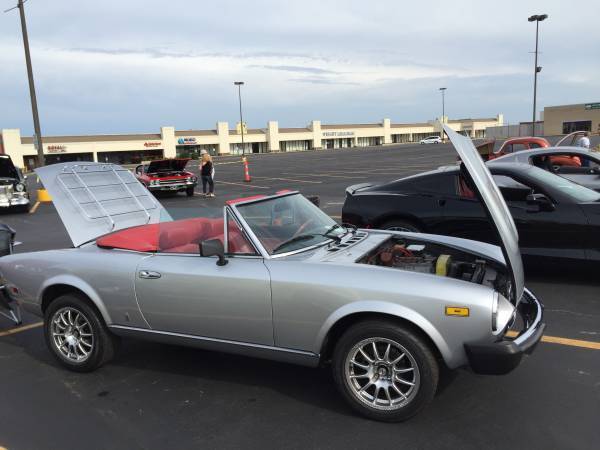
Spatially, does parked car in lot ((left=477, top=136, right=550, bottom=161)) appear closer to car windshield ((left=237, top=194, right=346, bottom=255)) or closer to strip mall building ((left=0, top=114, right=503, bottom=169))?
car windshield ((left=237, top=194, right=346, bottom=255))

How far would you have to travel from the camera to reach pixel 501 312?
3105mm

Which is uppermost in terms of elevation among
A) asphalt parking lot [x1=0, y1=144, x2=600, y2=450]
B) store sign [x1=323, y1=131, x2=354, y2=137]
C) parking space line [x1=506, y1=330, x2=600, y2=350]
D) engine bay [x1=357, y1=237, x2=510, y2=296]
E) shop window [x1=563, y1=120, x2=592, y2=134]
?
store sign [x1=323, y1=131, x2=354, y2=137]

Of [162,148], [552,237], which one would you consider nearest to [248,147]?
[162,148]

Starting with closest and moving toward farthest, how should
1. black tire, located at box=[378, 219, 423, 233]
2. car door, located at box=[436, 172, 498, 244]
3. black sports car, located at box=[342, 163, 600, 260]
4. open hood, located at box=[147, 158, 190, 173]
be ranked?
black sports car, located at box=[342, 163, 600, 260] → car door, located at box=[436, 172, 498, 244] → black tire, located at box=[378, 219, 423, 233] → open hood, located at box=[147, 158, 190, 173]

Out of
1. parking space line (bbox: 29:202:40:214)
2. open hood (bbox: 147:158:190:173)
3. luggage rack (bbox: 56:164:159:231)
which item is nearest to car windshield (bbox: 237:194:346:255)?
luggage rack (bbox: 56:164:159:231)

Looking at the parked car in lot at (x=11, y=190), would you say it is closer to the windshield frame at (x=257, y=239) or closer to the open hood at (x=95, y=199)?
the open hood at (x=95, y=199)

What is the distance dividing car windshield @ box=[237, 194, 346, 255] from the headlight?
1.38 metres

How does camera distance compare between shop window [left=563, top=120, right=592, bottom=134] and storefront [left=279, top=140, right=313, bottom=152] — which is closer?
shop window [left=563, top=120, right=592, bottom=134]

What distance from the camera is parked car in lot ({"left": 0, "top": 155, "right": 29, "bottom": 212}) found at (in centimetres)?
1498

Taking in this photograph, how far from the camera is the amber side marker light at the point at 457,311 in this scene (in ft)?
9.75

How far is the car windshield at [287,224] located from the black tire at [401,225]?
2.64 meters

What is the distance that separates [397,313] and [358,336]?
0.98 ft

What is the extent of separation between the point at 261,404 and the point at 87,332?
1676 millimetres

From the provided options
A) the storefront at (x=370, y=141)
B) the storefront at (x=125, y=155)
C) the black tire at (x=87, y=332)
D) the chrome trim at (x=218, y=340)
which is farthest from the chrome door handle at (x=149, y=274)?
the storefront at (x=370, y=141)
